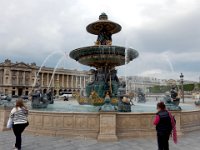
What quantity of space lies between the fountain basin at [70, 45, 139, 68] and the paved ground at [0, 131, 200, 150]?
24.6 ft

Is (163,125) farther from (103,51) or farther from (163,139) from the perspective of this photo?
(103,51)

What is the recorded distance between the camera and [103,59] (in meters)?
15.1

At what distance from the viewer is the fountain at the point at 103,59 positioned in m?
14.6

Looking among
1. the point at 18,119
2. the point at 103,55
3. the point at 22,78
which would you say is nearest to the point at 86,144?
the point at 18,119

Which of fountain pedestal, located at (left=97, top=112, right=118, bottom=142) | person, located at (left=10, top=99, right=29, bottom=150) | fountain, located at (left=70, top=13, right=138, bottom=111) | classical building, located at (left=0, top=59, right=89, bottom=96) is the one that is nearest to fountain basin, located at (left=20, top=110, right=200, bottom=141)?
fountain pedestal, located at (left=97, top=112, right=118, bottom=142)

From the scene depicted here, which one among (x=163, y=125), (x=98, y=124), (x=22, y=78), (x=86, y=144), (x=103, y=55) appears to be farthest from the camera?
(x=22, y=78)

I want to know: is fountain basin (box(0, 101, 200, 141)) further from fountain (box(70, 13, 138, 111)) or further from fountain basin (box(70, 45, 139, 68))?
fountain basin (box(70, 45, 139, 68))

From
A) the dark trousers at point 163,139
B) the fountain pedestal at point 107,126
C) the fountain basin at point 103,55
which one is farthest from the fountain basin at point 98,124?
the fountain basin at point 103,55

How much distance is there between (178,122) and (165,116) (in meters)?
3.74

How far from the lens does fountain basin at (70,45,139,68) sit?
14.5m

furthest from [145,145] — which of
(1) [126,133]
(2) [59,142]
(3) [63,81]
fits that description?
(3) [63,81]

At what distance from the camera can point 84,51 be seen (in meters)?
15.0

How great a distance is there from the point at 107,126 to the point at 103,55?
7.47 m

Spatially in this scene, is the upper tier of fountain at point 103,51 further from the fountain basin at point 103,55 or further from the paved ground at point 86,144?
the paved ground at point 86,144
